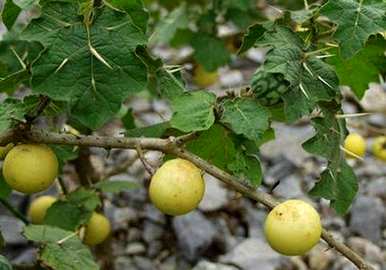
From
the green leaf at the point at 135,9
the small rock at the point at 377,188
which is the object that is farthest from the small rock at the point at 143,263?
the green leaf at the point at 135,9

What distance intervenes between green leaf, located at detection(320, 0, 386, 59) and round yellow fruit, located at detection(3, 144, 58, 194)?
0.66 meters

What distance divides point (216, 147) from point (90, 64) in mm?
370

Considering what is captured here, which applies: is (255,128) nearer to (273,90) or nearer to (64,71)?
(273,90)

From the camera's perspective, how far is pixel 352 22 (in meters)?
1.61

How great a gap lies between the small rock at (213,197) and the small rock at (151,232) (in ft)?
0.62

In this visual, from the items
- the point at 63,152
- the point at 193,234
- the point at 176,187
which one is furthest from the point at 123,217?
the point at 176,187

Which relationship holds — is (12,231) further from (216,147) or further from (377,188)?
(377,188)

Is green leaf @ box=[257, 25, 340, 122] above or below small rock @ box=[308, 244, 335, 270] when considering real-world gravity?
above

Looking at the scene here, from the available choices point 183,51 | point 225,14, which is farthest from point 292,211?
point 183,51

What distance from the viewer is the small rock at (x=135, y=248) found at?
2.94 meters

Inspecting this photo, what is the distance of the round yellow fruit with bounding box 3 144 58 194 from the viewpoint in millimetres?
1632

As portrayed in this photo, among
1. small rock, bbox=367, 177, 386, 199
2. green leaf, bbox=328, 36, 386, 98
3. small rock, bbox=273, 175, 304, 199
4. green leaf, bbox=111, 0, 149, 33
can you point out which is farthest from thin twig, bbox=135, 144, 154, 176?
small rock, bbox=367, 177, 386, 199

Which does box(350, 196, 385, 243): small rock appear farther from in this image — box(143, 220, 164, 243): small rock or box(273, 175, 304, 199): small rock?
box(143, 220, 164, 243): small rock

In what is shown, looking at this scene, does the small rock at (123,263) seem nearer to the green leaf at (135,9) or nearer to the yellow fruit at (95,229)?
the yellow fruit at (95,229)
